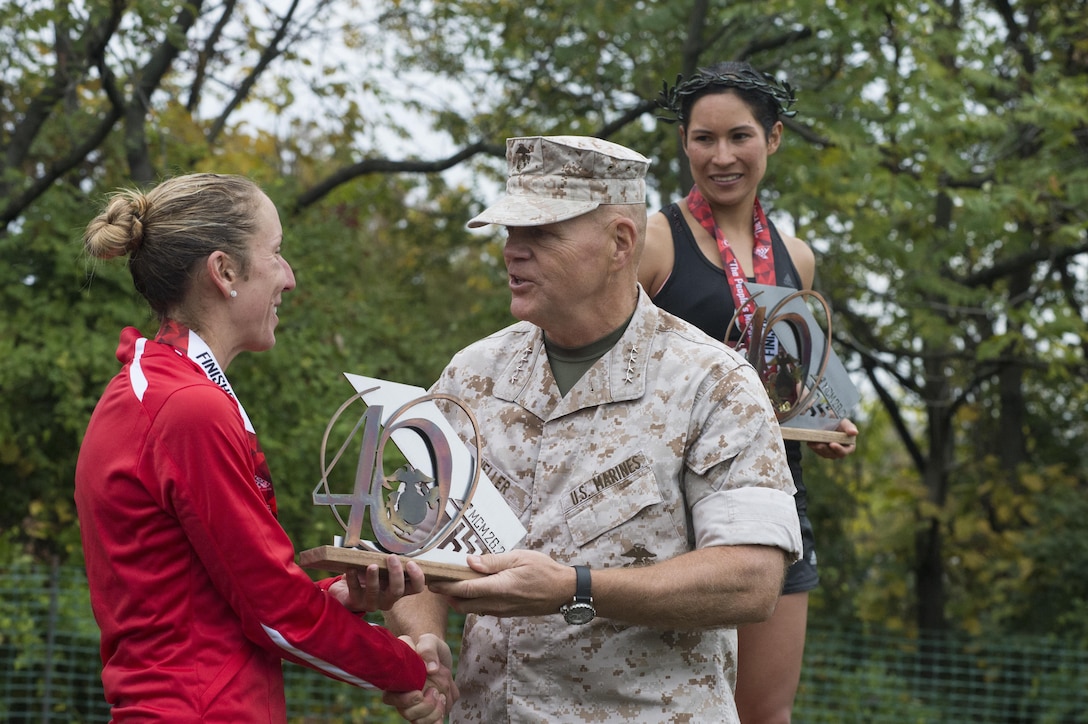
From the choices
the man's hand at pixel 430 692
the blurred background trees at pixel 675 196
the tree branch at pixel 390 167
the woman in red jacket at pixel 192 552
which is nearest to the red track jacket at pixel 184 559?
the woman in red jacket at pixel 192 552

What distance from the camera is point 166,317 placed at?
2.37 m

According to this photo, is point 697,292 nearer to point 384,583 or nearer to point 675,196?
point 384,583

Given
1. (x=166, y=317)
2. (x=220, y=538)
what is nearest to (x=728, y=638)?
(x=220, y=538)

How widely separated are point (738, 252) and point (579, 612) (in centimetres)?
153

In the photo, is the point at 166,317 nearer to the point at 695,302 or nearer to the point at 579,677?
the point at 579,677

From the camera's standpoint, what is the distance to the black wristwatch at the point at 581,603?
2229mm

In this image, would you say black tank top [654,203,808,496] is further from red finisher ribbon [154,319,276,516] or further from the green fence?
the green fence

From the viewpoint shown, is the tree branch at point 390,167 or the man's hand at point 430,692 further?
the tree branch at point 390,167

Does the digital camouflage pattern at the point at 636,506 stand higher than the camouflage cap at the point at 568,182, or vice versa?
the camouflage cap at the point at 568,182

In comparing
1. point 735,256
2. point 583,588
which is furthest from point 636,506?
point 735,256

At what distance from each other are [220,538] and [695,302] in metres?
1.59

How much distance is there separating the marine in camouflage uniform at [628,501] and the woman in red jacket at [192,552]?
29 cm

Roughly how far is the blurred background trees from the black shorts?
13.6ft

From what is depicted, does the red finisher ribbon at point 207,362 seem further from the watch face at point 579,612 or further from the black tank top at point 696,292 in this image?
the black tank top at point 696,292
